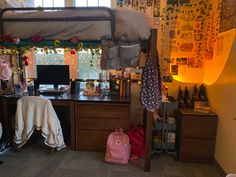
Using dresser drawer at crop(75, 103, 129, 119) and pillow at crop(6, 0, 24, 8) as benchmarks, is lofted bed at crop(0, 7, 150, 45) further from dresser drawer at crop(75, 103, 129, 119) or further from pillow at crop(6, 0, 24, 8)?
dresser drawer at crop(75, 103, 129, 119)

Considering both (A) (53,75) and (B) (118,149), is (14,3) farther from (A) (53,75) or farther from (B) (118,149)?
(B) (118,149)

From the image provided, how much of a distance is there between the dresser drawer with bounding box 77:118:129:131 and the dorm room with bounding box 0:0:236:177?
0.05 ft

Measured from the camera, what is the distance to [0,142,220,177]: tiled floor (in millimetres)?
2326

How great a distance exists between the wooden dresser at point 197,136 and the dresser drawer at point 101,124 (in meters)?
0.77

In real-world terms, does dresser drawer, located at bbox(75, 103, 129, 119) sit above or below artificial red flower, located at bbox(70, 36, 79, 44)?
below

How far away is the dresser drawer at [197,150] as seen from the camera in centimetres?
252

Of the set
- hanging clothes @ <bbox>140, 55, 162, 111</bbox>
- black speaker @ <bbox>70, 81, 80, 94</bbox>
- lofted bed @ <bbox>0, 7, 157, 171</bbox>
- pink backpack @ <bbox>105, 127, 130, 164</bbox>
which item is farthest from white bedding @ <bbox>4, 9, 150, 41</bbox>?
pink backpack @ <bbox>105, 127, 130, 164</bbox>

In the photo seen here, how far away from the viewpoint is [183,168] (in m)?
2.47

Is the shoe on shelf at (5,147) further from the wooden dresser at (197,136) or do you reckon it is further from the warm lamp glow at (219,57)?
the warm lamp glow at (219,57)

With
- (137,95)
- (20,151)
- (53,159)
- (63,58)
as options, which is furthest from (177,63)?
(20,151)

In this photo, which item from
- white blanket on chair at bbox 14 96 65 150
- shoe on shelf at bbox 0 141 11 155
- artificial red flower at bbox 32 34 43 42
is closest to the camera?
artificial red flower at bbox 32 34 43 42

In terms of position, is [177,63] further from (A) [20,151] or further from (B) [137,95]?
(A) [20,151]

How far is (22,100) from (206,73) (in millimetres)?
2591

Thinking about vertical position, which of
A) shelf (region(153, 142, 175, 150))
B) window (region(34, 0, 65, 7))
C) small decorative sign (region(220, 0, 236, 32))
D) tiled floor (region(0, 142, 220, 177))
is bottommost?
tiled floor (region(0, 142, 220, 177))
